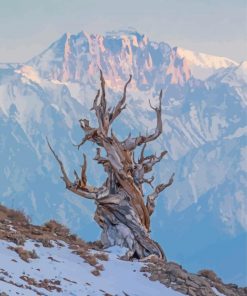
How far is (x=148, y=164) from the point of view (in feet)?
136

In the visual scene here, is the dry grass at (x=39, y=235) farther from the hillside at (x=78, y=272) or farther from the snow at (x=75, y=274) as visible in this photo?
the snow at (x=75, y=274)

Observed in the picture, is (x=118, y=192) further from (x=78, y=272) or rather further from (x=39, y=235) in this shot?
(x=78, y=272)

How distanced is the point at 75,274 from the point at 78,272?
0.46 m

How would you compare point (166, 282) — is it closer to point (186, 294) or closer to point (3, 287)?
point (186, 294)

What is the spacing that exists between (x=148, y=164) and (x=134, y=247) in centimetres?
356

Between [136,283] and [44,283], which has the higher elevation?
[136,283]

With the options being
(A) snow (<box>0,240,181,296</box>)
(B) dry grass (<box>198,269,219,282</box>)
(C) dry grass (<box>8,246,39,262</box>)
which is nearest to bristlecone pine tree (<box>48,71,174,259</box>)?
(B) dry grass (<box>198,269,219,282</box>)

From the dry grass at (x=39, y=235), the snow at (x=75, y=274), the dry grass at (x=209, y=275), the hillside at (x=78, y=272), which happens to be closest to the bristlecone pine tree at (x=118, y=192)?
the dry grass at (x=39, y=235)

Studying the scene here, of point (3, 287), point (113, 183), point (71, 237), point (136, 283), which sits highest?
point (113, 183)

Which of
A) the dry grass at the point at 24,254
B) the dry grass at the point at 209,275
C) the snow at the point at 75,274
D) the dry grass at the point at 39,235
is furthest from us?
the dry grass at the point at 209,275

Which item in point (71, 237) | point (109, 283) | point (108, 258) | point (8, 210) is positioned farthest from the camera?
point (8, 210)

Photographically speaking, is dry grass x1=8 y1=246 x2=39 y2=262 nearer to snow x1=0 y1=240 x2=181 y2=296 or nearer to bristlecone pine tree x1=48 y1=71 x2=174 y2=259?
snow x1=0 y1=240 x2=181 y2=296

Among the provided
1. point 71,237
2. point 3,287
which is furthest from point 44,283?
point 71,237

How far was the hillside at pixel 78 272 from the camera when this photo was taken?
1146 inches
